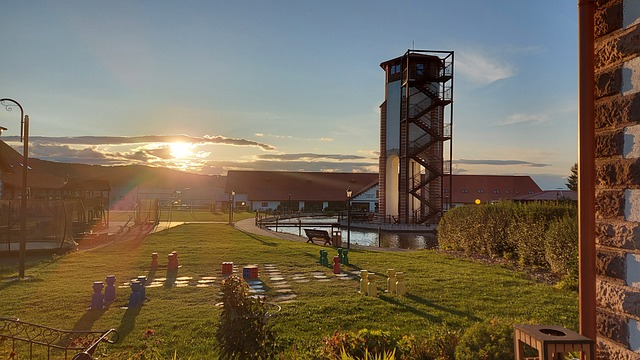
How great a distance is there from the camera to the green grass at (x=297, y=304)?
7211 mm

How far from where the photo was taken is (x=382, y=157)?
1748 inches

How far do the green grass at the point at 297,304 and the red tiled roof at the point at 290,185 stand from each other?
5119cm

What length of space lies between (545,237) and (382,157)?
31.2 m

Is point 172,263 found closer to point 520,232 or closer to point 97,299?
point 97,299

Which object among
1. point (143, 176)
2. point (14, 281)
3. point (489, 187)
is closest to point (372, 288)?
point (14, 281)

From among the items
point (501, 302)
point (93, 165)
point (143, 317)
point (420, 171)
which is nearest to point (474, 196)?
point (420, 171)

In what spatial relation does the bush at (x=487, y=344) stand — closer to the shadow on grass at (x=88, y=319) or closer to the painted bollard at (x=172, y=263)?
the shadow on grass at (x=88, y=319)

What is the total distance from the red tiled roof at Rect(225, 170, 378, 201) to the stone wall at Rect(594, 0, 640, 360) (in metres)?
61.9

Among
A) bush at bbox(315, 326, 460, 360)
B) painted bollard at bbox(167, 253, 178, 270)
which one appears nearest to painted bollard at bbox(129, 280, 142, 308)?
painted bollard at bbox(167, 253, 178, 270)

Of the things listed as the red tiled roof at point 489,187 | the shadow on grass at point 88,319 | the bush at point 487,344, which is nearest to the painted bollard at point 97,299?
the shadow on grass at point 88,319

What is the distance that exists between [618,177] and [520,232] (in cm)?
1349

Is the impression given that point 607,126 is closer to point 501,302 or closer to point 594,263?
point 594,263

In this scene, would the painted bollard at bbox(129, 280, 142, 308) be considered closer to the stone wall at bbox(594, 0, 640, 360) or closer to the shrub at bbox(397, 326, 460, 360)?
the shrub at bbox(397, 326, 460, 360)

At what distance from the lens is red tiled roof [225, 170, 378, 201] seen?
6675 cm
